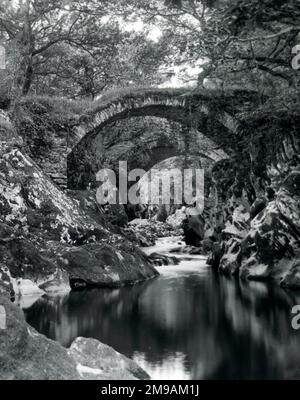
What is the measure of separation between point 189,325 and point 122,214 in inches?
526

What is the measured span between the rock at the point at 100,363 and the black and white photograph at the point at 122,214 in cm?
1

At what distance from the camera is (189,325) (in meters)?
5.48

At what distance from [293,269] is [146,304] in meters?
2.74

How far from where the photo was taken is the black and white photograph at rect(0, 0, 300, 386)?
3.88 metres

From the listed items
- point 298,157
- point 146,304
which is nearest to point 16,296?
point 146,304

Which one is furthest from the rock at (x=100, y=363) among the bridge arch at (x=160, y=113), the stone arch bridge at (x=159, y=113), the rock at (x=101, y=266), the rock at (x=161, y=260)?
the bridge arch at (x=160, y=113)

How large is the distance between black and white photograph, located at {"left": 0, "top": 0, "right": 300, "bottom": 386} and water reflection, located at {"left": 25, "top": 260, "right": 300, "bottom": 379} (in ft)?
0.10

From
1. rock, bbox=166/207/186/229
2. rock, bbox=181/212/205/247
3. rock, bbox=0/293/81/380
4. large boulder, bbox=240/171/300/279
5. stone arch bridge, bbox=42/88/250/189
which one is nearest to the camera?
rock, bbox=0/293/81/380

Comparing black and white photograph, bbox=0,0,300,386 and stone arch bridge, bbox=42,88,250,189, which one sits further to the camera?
stone arch bridge, bbox=42,88,250,189

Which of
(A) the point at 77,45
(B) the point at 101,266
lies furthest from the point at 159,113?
(B) the point at 101,266

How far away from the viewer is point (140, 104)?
12555 mm

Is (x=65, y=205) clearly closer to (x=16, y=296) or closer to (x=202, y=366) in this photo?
(x=16, y=296)

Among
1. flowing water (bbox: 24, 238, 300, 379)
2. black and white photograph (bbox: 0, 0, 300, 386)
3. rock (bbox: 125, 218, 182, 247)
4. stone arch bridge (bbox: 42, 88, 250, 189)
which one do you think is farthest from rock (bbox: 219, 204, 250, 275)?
rock (bbox: 125, 218, 182, 247)

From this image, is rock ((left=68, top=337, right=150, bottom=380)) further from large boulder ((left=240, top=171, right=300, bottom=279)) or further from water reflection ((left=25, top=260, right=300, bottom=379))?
large boulder ((left=240, top=171, right=300, bottom=279))
